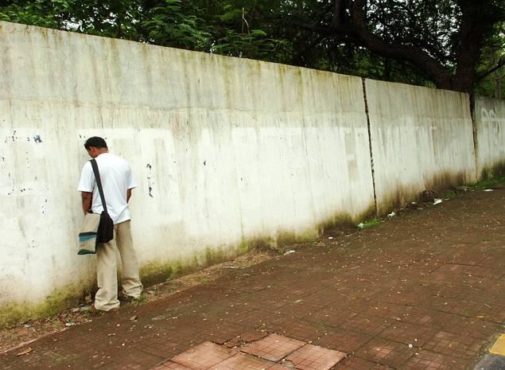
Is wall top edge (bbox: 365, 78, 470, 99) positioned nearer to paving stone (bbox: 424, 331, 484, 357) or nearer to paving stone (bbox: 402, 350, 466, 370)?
paving stone (bbox: 424, 331, 484, 357)

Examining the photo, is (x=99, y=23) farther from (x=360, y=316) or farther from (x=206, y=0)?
(x=360, y=316)

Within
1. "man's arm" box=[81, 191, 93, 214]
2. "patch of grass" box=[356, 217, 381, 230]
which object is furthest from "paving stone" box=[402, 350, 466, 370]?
"patch of grass" box=[356, 217, 381, 230]

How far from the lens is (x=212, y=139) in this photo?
19.6 ft

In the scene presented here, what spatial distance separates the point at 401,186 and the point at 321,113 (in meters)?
2.83

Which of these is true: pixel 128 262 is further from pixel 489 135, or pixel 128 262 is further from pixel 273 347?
pixel 489 135

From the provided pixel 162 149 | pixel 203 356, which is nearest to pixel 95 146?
pixel 162 149

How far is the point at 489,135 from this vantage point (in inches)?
540

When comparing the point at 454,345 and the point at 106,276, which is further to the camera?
the point at 106,276

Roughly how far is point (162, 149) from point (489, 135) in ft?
37.1

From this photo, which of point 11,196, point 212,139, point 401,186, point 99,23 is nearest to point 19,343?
point 11,196

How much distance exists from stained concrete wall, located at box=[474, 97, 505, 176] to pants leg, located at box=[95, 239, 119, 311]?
36.9 ft

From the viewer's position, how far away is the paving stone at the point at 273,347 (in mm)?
3489

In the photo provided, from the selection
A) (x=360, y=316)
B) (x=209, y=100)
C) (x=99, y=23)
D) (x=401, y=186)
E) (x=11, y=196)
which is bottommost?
(x=360, y=316)

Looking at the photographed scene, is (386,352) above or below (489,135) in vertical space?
below
